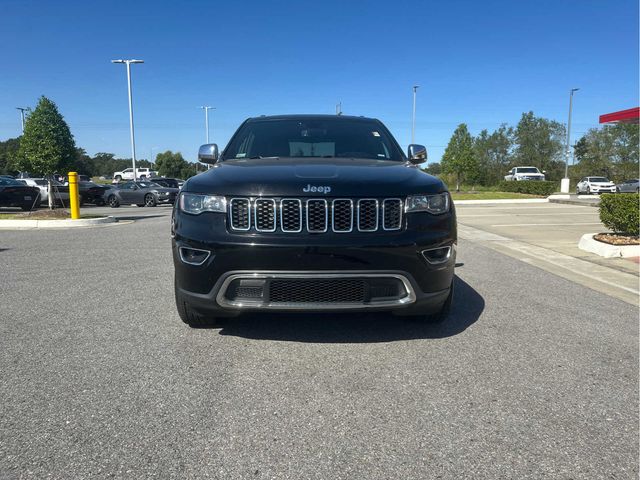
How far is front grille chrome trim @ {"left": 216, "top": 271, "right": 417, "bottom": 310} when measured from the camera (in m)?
2.92

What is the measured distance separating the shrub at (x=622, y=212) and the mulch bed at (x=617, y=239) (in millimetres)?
91

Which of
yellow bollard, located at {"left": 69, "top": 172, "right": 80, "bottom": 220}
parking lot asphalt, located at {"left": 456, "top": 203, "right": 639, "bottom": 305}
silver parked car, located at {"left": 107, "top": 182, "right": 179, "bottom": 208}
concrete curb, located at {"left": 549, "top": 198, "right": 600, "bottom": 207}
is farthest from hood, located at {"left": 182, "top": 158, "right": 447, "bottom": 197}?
concrete curb, located at {"left": 549, "top": 198, "right": 600, "bottom": 207}

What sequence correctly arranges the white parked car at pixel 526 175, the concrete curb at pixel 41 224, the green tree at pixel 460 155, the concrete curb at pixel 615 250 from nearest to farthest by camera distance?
the concrete curb at pixel 615 250 → the concrete curb at pixel 41 224 → the green tree at pixel 460 155 → the white parked car at pixel 526 175

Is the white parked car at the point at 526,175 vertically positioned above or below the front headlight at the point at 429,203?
above

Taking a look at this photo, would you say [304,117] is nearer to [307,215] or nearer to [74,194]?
[307,215]

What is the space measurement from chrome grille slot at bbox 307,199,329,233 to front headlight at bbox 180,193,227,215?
0.55 meters

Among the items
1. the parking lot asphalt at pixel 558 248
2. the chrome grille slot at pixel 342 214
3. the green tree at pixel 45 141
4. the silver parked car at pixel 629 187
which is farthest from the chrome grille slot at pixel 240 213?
the silver parked car at pixel 629 187

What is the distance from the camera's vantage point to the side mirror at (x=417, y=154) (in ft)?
14.1

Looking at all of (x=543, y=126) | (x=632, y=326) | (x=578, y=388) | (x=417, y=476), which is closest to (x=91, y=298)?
(x=417, y=476)

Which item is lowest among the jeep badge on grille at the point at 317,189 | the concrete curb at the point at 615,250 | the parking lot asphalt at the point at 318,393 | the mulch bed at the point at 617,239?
the parking lot asphalt at the point at 318,393

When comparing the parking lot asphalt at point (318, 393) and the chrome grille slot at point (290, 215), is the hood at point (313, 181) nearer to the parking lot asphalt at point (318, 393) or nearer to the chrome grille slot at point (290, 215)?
the chrome grille slot at point (290, 215)

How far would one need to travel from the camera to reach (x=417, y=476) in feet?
6.40

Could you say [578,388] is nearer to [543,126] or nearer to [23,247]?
[23,247]

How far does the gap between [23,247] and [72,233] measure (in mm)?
2529
